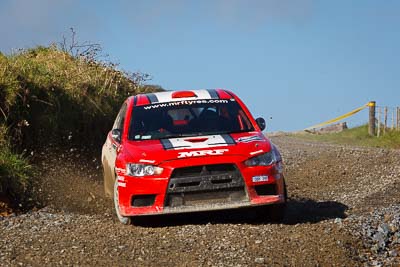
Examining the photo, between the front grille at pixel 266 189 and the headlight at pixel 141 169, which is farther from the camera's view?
the front grille at pixel 266 189

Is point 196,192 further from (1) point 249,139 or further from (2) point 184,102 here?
(2) point 184,102

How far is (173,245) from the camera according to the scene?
898cm

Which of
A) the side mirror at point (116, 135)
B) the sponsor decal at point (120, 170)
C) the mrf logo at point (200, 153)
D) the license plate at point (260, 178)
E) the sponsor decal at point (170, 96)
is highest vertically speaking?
the sponsor decal at point (170, 96)

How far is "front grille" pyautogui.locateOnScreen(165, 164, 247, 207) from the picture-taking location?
1009 centimetres

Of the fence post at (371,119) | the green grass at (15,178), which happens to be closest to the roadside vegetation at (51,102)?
the green grass at (15,178)

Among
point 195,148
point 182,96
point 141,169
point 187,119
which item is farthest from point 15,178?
point 195,148

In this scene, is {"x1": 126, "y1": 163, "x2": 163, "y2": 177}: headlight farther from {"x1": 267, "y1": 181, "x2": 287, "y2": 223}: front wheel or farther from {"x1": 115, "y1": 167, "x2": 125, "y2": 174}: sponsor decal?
{"x1": 267, "y1": 181, "x2": 287, "y2": 223}: front wheel

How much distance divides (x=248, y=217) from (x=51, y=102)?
6.06 metres

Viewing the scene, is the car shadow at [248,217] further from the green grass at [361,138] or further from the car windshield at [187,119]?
the green grass at [361,138]

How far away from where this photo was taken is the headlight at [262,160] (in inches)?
404

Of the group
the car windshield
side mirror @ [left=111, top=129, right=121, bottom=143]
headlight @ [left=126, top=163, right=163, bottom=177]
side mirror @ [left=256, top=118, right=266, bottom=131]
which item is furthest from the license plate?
side mirror @ [left=111, top=129, right=121, bottom=143]

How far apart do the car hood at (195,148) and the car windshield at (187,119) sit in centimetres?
38

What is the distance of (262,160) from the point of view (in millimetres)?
10359

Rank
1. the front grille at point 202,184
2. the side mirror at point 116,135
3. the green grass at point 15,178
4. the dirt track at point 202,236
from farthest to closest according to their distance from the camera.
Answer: the green grass at point 15,178 → the side mirror at point 116,135 → the front grille at point 202,184 → the dirt track at point 202,236
